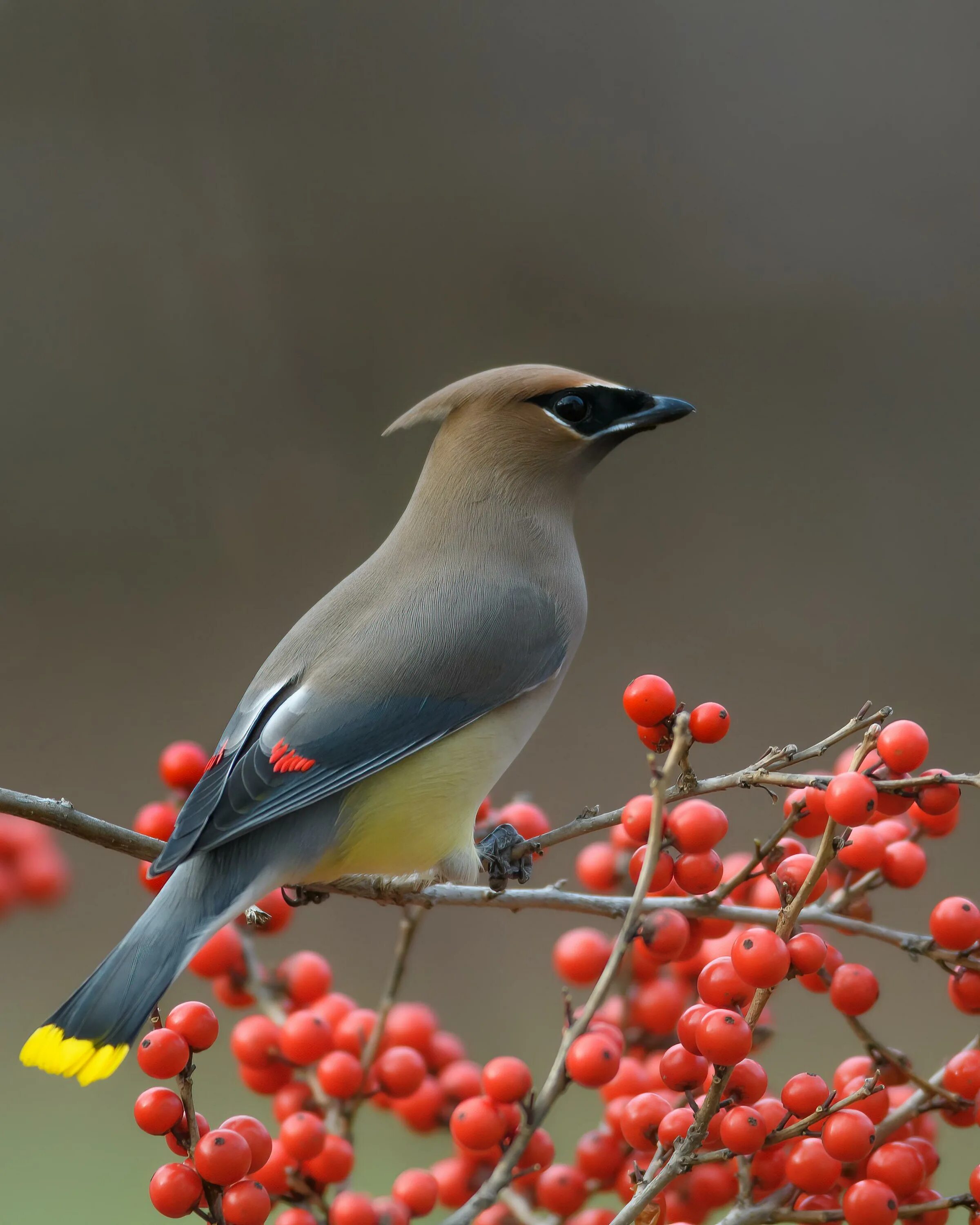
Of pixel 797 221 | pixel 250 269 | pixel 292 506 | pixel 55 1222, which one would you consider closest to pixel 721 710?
pixel 55 1222

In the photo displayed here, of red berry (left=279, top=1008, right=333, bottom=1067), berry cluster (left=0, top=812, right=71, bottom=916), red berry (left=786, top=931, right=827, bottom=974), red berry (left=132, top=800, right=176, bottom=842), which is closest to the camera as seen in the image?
red berry (left=786, top=931, right=827, bottom=974)

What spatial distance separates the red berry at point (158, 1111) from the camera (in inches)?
34.5

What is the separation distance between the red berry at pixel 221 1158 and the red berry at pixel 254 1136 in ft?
0.09

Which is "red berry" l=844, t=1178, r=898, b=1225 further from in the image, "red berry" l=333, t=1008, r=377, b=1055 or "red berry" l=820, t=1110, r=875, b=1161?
"red berry" l=333, t=1008, r=377, b=1055

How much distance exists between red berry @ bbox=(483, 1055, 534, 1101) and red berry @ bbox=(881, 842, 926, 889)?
33 centimetres

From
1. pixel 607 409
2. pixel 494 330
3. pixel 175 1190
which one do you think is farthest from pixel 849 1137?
pixel 494 330

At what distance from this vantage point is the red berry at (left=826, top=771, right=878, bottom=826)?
2.88ft

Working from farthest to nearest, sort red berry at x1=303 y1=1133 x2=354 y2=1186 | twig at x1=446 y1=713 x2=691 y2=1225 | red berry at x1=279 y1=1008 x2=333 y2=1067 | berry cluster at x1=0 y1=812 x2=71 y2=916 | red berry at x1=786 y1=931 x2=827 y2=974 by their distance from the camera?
berry cluster at x1=0 y1=812 x2=71 y2=916 < red berry at x1=279 y1=1008 x2=333 y2=1067 < red berry at x1=303 y1=1133 x2=354 y2=1186 < red berry at x1=786 y1=931 x2=827 y2=974 < twig at x1=446 y1=713 x2=691 y2=1225

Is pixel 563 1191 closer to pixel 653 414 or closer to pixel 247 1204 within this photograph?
pixel 247 1204

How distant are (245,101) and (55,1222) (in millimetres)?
3025

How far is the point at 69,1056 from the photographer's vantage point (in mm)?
968

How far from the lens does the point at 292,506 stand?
11.9ft

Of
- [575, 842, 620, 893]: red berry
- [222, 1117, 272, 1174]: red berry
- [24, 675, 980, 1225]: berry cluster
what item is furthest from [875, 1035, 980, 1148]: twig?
[222, 1117, 272, 1174]: red berry

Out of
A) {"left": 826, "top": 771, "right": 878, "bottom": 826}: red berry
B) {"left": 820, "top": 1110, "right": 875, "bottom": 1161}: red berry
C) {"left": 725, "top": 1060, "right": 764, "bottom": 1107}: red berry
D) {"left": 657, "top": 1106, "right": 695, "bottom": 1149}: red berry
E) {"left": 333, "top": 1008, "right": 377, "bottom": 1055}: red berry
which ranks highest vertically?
{"left": 826, "top": 771, "right": 878, "bottom": 826}: red berry
